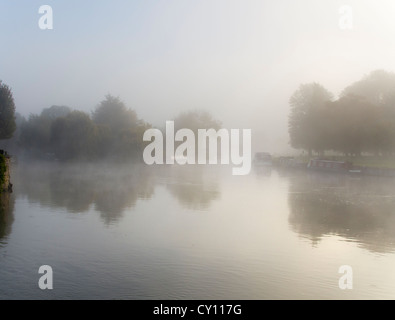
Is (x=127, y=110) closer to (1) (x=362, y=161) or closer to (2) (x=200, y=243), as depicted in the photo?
(1) (x=362, y=161)

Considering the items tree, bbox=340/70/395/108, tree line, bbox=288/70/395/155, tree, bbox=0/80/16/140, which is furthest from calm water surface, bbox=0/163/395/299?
tree, bbox=340/70/395/108

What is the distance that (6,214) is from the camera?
63.9ft

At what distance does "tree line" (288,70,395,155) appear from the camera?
6316cm

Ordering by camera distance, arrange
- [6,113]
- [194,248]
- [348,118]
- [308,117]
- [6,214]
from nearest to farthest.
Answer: [194,248] → [6,214] → [6,113] → [348,118] → [308,117]

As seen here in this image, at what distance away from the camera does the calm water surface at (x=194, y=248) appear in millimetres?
10031

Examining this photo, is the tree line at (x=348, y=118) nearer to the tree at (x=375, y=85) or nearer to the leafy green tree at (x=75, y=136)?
the tree at (x=375, y=85)

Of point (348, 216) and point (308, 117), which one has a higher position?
point (308, 117)

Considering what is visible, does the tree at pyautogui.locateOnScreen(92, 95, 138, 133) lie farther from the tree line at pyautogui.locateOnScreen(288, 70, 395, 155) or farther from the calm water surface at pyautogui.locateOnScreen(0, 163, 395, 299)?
the calm water surface at pyautogui.locateOnScreen(0, 163, 395, 299)

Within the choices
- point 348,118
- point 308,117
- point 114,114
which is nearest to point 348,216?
point 348,118

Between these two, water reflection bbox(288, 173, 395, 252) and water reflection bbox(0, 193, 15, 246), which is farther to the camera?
water reflection bbox(288, 173, 395, 252)

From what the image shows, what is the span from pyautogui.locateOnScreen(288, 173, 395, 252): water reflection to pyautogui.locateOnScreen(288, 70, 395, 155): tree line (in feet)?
106

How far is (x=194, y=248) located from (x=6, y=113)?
47971mm

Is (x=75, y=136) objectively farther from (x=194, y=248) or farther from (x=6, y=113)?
(x=194, y=248)

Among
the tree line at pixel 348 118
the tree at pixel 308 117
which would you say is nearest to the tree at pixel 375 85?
the tree line at pixel 348 118
